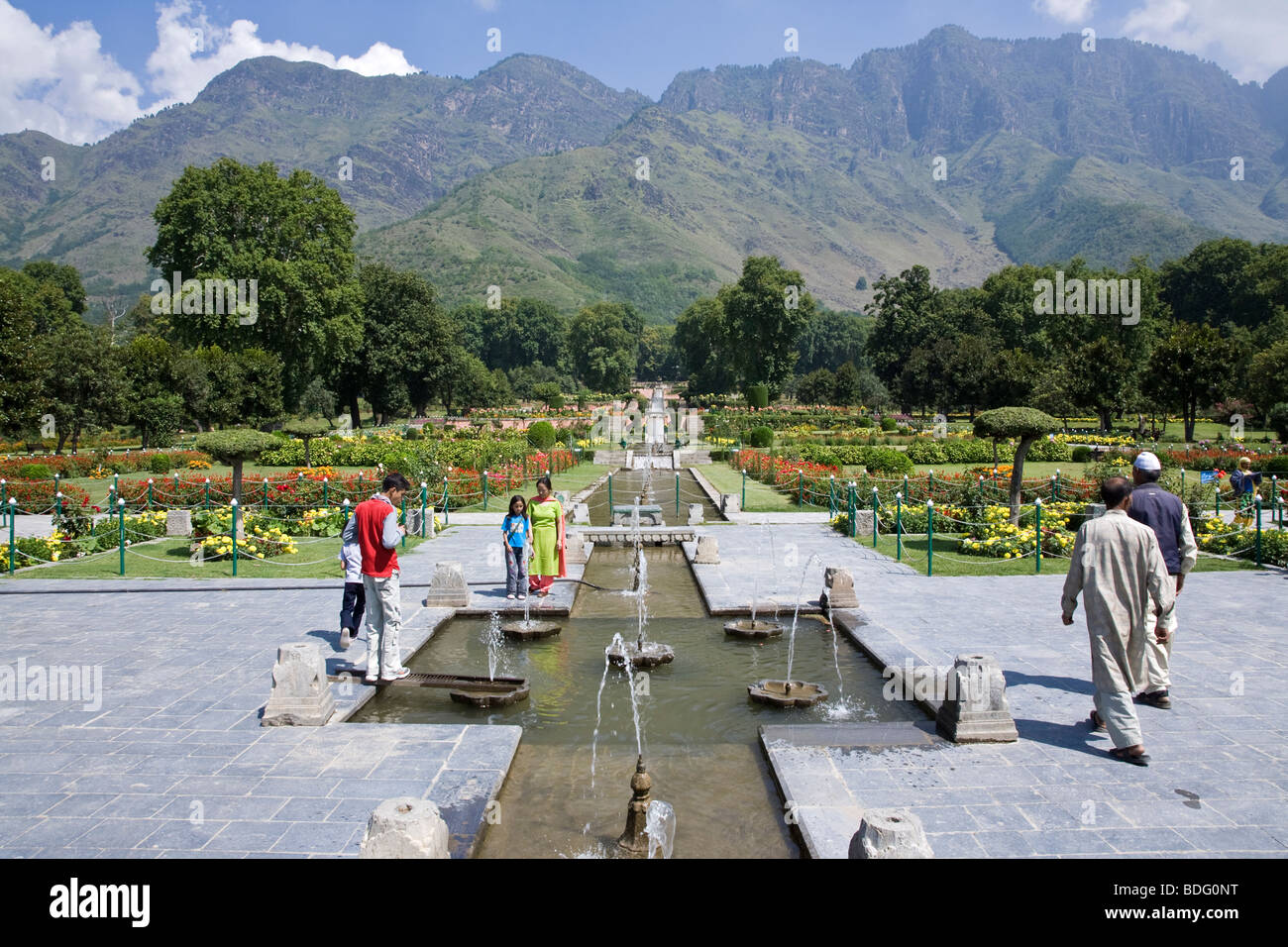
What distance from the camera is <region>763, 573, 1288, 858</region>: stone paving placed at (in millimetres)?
4527

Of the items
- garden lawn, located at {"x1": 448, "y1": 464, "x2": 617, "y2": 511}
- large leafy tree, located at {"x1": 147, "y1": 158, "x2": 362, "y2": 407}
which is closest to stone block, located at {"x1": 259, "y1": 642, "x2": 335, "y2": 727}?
garden lawn, located at {"x1": 448, "y1": 464, "x2": 617, "y2": 511}

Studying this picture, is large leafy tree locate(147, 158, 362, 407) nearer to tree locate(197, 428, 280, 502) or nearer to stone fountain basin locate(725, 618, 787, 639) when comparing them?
tree locate(197, 428, 280, 502)

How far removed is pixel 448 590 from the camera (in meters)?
10.3

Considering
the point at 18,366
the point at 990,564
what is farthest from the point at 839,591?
the point at 18,366

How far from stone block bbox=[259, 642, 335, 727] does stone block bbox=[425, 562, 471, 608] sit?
3.84 m

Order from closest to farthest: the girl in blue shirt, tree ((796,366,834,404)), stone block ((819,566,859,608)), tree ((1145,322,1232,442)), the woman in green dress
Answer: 1. stone block ((819,566,859,608))
2. the girl in blue shirt
3. the woman in green dress
4. tree ((1145,322,1232,442))
5. tree ((796,366,834,404))

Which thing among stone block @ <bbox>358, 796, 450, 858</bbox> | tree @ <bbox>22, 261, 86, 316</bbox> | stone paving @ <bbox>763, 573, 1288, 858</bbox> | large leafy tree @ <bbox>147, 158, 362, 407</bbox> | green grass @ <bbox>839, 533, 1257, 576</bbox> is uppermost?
tree @ <bbox>22, 261, 86, 316</bbox>

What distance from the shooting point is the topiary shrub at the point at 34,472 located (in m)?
24.0

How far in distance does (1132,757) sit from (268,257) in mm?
38761

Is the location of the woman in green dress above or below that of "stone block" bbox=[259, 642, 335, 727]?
above

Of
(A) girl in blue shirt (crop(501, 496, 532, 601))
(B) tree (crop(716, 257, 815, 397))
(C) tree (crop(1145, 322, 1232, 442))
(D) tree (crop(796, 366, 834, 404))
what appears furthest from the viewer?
(D) tree (crop(796, 366, 834, 404))

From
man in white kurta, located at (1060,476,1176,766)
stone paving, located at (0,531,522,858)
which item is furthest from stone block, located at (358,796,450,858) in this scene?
man in white kurta, located at (1060,476,1176,766)

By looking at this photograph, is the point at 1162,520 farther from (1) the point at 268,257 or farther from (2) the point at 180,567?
(1) the point at 268,257

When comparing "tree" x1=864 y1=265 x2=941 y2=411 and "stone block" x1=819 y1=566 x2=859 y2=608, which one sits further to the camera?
"tree" x1=864 y1=265 x2=941 y2=411
